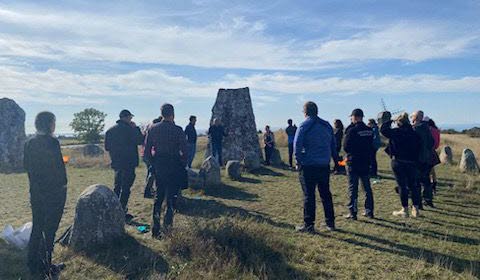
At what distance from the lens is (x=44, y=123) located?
5.53m

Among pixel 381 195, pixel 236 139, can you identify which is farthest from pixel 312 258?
pixel 236 139

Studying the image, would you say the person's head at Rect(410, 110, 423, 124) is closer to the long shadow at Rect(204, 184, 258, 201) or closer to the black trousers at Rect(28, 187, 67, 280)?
the long shadow at Rect(204, 184, 258, 201)

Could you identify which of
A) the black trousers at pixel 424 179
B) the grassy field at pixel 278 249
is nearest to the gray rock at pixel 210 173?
the grassy field at pixel 278 249

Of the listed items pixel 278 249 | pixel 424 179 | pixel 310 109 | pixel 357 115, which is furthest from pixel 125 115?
pixel 424 179

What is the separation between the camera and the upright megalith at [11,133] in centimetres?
1952

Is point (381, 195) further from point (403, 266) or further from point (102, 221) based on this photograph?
point (102, 221)

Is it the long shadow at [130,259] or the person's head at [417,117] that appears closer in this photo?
the long shadow at [130,259]

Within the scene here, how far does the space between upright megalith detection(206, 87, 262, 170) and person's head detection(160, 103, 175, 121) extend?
34.7ft

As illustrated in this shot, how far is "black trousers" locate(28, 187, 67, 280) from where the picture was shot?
557 cm

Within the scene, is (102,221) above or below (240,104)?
below

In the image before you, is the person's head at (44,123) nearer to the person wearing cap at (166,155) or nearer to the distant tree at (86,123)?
the person wearing cap at (166,155)

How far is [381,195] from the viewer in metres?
11.1

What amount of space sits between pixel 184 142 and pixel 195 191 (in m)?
4.68

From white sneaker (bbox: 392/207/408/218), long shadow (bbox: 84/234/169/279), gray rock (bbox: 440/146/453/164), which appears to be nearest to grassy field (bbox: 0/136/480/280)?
long shadow (bbox: 84/234/169/279)
